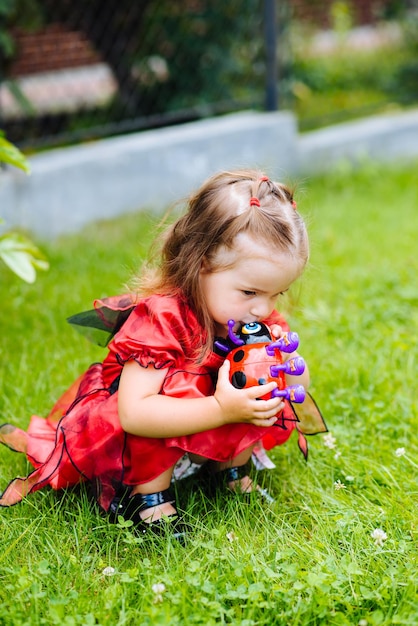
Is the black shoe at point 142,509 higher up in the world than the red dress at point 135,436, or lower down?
lower down

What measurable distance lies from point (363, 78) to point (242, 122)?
8.82 feet

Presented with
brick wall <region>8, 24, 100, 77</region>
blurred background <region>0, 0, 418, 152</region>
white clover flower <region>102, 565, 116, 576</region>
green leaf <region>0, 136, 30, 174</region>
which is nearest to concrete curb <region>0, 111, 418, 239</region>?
blurred background <region>0, 0, 418, 152</region>

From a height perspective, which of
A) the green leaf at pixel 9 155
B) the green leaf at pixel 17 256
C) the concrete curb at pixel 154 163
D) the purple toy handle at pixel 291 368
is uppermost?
the green leaf at pixel 9 155

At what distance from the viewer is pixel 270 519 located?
1957mm

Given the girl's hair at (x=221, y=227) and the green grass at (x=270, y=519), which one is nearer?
the green grass at (x=270, y=519)

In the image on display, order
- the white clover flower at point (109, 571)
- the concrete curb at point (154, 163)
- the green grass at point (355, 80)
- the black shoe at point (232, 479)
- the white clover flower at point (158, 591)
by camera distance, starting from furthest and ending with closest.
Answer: the green grass at point (355, 80)
the concrete curb at point (154, 163)
the black shoe at point (232, 479)
the white clover flower at point (109, 571)
the white clover flower at point (158, 591)

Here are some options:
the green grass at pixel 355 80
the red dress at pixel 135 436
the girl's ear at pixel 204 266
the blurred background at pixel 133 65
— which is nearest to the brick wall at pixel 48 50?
the blurred background at pixel 133 65

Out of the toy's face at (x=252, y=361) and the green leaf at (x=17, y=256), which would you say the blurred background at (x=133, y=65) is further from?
the toy's face at (x=252, y=361)

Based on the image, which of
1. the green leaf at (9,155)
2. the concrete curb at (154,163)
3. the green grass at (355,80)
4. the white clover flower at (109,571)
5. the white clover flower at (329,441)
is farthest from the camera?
the green grass at (355,80)

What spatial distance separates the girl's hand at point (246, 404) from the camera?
1.73 meters

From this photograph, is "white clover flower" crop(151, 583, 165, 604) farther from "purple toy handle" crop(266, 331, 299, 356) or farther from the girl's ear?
the girl's ear

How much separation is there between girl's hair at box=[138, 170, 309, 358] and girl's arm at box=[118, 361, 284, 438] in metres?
0.15

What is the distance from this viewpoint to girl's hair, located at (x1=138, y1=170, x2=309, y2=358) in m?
1.79

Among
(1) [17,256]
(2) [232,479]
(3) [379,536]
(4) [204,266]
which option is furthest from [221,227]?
(1) [17,256]
